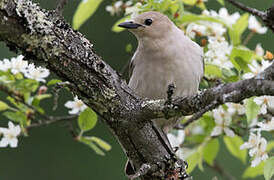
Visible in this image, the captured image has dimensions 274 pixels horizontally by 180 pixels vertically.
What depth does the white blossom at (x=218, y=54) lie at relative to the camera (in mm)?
3645

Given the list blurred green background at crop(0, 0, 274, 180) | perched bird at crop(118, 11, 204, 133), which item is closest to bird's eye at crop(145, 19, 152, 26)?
perched bird at crop(118, 11, 204, 133)

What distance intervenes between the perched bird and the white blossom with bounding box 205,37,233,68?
16cm

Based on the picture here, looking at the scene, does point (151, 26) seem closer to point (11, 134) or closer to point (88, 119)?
point (88, 119)

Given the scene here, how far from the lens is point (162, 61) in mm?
3924

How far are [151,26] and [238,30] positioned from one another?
2.32 feet

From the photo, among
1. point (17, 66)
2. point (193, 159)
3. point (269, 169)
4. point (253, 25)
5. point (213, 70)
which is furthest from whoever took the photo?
point (253, 25)

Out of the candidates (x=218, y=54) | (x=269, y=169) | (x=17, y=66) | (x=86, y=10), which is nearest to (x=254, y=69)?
(x=218, y=54)

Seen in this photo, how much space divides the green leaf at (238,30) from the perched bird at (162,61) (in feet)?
0.98

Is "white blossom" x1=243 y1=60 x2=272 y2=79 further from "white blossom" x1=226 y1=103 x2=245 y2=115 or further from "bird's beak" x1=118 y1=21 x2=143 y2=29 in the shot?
"bird's beak" x1=118 y1=21 x2=143 y2=29

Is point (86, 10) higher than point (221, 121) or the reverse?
higher

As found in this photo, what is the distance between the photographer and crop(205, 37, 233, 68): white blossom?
3.64m

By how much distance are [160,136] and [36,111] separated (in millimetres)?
1159

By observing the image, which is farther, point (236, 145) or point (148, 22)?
point (148, 22)

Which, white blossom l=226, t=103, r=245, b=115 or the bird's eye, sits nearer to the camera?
white blossom l=226, t=103, r=245, b=115
